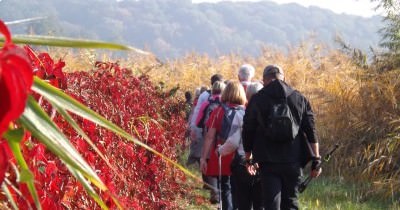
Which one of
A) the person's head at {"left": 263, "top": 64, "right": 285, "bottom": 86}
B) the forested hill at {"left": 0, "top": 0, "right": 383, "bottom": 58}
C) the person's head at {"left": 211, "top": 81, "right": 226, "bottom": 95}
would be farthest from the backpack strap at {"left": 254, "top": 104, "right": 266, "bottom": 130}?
the forested hill at {"left": 0, "top": 0, "right": 383, "bottom": 58}

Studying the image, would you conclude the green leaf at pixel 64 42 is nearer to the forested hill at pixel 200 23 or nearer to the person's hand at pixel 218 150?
the person's hand at pixel 218 150

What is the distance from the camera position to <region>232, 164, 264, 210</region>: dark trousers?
6.91 metres

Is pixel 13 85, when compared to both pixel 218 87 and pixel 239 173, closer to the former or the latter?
pixel 239 173

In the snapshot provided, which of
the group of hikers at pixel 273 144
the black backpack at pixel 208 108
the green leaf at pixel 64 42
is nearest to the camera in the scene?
the green leaf at pixel 64 42

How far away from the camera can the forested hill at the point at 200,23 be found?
145 meters

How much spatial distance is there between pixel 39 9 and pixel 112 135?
123763 mm

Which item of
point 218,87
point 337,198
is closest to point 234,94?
point 218,87

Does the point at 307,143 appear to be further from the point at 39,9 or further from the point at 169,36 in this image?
the point at 169,36

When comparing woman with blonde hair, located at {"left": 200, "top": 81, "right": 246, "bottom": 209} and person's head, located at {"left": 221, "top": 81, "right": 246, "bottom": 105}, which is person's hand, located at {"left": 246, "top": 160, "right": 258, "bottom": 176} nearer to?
woman with blonde hair, located at {"left": 200, "top": 81, "right": 246, "bottom": 209}

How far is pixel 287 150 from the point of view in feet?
19.9

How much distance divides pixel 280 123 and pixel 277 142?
201mm

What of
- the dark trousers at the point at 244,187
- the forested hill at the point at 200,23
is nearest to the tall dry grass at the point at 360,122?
the dark trousers at the point at 244,187

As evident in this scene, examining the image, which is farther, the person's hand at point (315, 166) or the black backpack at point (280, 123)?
the person's hand at point (315, 166)

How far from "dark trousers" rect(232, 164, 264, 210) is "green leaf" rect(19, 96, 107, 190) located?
561 centimetres
